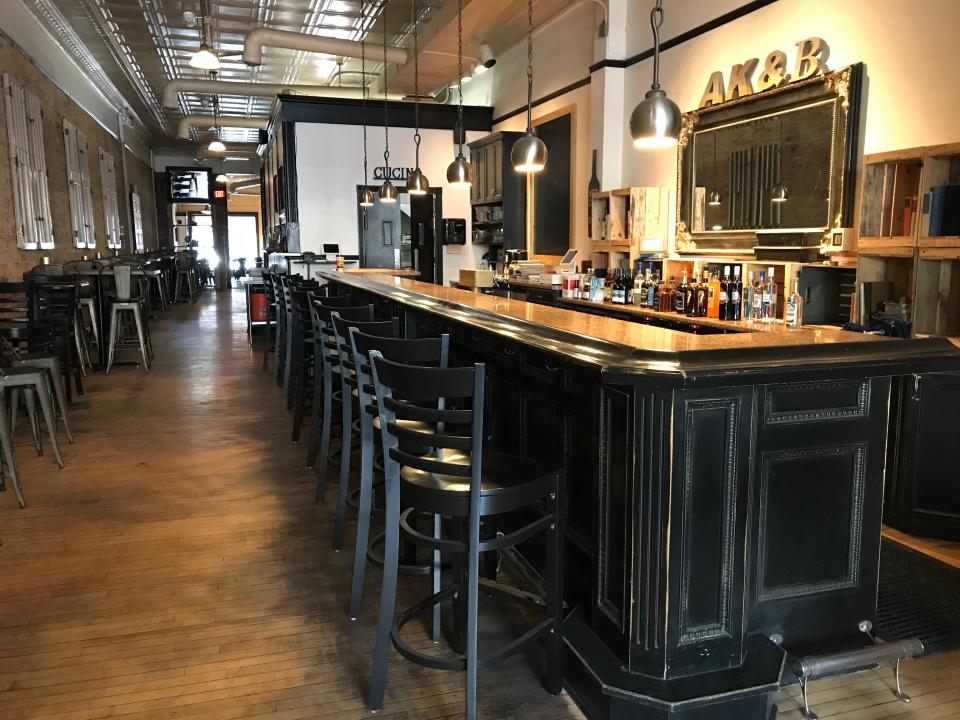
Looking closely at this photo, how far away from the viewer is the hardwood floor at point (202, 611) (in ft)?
7.66

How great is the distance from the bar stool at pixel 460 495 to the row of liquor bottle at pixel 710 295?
3072 millimetres

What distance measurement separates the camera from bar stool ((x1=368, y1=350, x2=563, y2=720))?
2.12 metres

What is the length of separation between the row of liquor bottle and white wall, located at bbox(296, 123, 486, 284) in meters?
5.89

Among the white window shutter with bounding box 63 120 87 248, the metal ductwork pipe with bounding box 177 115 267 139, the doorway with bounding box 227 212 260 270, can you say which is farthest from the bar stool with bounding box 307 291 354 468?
the doorway with bounding box 227 212 260 270

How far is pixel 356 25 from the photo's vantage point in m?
10.1

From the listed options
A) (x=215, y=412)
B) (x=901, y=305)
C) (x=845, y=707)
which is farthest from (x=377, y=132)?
(x=845, y=707)

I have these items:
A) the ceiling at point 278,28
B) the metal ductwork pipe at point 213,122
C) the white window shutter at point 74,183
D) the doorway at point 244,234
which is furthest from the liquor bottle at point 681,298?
the doorway at point 244,234

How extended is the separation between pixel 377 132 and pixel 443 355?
1015 cm

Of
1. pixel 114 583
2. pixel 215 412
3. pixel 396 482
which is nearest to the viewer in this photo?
pixel 396 482

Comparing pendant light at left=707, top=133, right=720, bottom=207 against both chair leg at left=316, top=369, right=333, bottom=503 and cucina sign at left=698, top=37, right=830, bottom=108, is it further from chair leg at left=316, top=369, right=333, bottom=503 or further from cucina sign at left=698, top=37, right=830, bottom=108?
chair leg at left=316, top=369, right=333, bottom=503

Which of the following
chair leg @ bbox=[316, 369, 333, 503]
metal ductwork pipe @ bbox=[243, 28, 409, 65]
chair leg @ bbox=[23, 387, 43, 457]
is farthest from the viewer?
metal ductwork pipe @ bbox=[243, 28, 409, 65]

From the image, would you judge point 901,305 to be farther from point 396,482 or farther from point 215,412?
point 215,412

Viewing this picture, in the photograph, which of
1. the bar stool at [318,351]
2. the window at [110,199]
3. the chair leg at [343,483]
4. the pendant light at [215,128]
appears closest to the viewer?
the chair leg at [343,483]

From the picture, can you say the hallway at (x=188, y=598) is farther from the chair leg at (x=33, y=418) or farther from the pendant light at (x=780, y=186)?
the pendant light at (x=780, y=186)
